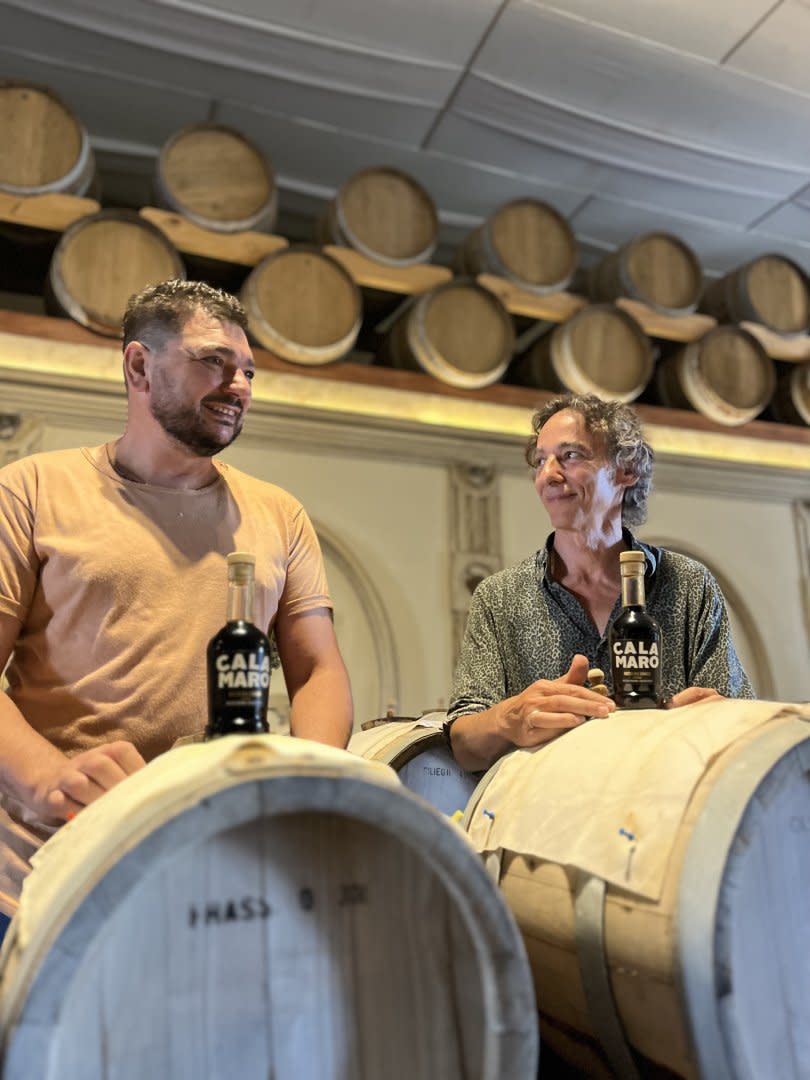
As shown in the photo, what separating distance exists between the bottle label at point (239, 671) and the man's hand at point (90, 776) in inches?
5.3

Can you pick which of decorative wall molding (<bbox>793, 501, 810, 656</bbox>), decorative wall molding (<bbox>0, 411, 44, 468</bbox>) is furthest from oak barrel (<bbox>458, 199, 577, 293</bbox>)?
decorative wall molding (<bbox>0, 411, 44, 468</bbox>)

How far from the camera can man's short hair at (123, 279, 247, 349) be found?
1.65 meters

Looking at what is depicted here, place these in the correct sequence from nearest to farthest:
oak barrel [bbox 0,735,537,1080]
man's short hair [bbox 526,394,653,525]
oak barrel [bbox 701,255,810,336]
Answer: oak barrel [bbox 0,735,537,1080]
man's short hair [bbox 526,394,653,525]
oak barrel [bbox 701,255,810,336]

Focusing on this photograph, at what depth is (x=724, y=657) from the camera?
1785 mm

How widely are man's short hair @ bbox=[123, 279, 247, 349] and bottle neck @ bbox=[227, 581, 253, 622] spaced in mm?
629

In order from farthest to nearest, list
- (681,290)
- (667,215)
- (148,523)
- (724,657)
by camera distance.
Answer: (667,215) → (681,290) → (724,657) → (148,523)

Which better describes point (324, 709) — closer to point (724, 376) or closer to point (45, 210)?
point (45, 210)

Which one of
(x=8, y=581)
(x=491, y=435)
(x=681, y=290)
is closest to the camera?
(x=8, y=581)

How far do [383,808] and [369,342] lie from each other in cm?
439

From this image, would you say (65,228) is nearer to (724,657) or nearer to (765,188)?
(724,657)

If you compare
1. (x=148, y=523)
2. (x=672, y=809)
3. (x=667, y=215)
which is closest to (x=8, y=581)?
(x=148, y=523)

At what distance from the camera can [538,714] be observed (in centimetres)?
145

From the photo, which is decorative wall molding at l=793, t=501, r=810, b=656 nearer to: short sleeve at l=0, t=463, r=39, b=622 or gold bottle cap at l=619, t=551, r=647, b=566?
gold bottle cap at l=619, t=551, r=647, b=566

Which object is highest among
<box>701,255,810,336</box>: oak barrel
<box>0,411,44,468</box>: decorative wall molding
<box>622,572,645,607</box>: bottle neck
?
<box>701,255,810,336</box>: oak barrel
